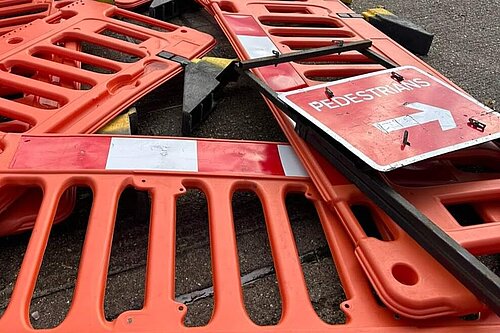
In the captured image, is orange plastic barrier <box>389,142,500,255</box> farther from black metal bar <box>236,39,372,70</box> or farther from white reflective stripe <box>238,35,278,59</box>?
white reflective stripe <box>238,35,278,59</box>

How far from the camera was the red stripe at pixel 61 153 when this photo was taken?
1408 millimetres

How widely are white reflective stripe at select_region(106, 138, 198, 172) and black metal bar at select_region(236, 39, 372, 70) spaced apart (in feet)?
1.23

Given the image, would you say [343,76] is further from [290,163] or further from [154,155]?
[154,155]

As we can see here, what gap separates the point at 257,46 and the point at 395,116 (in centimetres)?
79

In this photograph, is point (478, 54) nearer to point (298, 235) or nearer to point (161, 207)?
point (298, 235)

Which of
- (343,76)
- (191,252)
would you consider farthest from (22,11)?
(191,252)

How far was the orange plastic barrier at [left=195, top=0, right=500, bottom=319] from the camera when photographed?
108cm

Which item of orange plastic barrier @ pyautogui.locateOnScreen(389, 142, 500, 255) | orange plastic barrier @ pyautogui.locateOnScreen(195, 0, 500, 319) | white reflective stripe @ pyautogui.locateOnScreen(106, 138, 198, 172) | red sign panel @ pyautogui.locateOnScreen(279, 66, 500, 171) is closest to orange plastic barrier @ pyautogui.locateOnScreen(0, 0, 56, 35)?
orange plastic barrier @ pyautogui.locateOnScreen(195, 0, 500, 319)

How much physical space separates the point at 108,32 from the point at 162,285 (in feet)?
5.80

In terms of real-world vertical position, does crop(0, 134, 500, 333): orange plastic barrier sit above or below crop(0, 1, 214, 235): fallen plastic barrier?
below

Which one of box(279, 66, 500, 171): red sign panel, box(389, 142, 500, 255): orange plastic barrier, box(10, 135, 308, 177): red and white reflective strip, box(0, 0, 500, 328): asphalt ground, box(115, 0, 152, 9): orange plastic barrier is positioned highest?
box(279, 66, 500, 171): red sign panel

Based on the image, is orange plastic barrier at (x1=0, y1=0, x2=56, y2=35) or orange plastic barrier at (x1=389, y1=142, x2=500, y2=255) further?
orange plastic barrier at (x1=0, y1=0, x2=56, y2=35)

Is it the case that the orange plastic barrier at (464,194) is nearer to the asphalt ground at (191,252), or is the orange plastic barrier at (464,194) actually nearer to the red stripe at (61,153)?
the asphalt ground at (191,252)

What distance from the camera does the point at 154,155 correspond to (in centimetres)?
148
